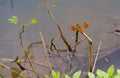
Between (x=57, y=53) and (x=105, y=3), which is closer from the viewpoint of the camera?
(x=57, y=53)

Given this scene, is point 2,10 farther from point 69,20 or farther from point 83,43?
point 83,43

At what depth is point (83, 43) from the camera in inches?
101

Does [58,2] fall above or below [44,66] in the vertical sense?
above

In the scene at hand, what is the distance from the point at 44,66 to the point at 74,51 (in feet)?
0.93

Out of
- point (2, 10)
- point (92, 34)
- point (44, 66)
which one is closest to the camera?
point (44, 66)

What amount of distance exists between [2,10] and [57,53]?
80 cm

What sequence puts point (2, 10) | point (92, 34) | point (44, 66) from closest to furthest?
point (44, 66)
point (92, 34)
point (2, 10)

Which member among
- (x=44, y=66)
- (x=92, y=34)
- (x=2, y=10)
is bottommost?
(x=44, y=66)

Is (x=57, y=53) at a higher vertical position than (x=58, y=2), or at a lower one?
lower

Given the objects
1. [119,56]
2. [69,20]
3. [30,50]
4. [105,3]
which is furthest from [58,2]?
[119,56]

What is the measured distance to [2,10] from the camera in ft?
9.55

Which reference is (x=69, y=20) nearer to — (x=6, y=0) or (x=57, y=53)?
(x=57, y=53)

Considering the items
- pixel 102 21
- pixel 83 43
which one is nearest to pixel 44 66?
pixel 83 43

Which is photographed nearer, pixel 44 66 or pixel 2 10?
pixel 44 66
